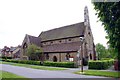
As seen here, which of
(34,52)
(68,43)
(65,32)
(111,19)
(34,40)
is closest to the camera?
(111,19)

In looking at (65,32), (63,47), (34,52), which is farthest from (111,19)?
(65,32)

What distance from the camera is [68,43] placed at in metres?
51.9

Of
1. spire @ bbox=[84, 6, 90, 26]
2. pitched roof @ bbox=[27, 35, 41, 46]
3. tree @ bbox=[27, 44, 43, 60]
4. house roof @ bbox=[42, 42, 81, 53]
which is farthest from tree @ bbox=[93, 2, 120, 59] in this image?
pitched roof @ bbox=[27, 35, 41, 46]

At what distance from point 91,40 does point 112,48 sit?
30949mm

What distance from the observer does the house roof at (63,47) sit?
47.2 metres

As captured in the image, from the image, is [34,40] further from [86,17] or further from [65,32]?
[86,17]

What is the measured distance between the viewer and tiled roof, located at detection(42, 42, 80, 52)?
155 feet

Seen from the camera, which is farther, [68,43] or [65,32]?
[65,32]

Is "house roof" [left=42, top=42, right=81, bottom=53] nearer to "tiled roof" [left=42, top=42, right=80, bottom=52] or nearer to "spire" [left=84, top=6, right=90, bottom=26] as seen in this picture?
"tiled roof" [left=42, top=42, right=80, bottom=52]

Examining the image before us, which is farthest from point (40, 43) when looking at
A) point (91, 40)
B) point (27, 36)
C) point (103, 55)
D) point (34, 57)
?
point (103, 55)

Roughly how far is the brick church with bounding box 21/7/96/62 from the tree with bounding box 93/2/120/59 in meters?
22.9

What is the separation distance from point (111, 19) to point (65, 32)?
34.6 meters

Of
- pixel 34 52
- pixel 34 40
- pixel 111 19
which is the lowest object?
pixel 34 52

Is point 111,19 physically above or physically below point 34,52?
above
